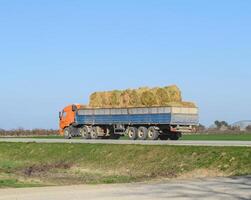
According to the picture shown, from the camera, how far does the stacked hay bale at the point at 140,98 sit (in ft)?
141

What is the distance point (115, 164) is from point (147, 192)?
49.0 ft

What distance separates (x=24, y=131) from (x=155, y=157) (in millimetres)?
58814

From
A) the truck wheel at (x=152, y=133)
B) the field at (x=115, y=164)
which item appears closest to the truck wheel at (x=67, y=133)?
the truck wheel at (x=152, y=133)

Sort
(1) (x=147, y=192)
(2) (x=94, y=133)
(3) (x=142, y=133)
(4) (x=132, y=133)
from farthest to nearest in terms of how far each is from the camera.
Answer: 1. (2) (x=94, y=133)
2. (4) (x=132, y=133)
3. (3) (x=142, y=133)
4. (1) (x=147, y=192)

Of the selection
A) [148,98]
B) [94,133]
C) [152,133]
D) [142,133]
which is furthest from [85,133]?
[152,133]

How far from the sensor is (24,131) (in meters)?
86.5

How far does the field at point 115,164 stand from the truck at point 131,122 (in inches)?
269

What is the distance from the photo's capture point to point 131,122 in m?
43.8

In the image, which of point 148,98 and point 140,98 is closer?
point 148,98

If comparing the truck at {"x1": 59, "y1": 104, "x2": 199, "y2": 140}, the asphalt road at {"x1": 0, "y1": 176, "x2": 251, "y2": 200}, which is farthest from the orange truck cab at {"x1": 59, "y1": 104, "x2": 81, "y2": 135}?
the asphalt road at {"x1": 0, "y1": 176, "x2": 251, "y2": 200}

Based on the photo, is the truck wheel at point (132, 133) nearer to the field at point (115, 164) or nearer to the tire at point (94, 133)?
the tire at point (94, 133)

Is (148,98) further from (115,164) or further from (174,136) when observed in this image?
(115,164)

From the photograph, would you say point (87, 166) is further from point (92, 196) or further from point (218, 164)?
point (92, 196)

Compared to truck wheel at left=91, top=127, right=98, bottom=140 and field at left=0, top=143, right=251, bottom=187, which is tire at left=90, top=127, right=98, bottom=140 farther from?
field at left=0, top=143, right=251, bottom=187
